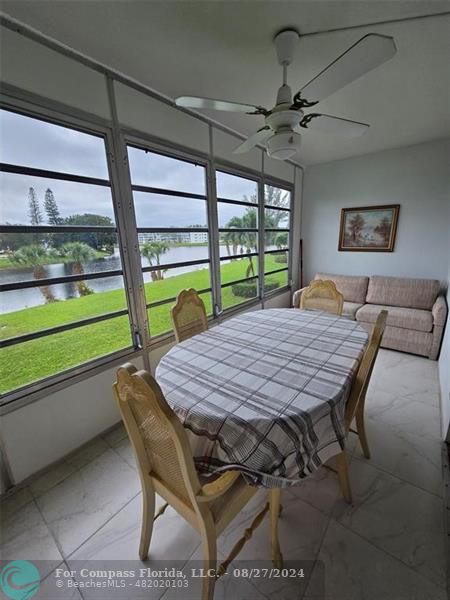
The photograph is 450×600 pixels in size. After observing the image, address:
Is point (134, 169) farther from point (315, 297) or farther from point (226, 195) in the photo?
point (315, 297)

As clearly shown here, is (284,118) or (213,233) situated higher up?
(284,118)

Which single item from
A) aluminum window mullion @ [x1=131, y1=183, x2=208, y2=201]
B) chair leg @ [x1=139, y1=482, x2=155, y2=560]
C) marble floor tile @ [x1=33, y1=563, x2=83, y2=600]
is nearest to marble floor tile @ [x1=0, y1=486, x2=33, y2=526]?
marble floor tile @ [x1=33, y1=563, x2=83, y2=600]

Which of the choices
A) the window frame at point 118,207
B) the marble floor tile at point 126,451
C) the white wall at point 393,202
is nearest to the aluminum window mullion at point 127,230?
Result: the window frame at point 118,207

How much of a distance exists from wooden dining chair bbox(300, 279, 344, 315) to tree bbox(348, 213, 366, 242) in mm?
2053

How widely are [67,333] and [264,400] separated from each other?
1.45 m

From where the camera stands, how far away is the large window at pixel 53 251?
142 centimetres

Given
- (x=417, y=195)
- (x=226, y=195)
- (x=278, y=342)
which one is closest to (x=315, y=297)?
(x=278, y=342)

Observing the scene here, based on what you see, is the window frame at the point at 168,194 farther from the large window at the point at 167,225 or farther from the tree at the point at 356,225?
→ the tree at the point at 356,225

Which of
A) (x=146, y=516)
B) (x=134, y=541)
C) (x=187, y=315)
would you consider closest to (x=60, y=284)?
(x=187, y=315)

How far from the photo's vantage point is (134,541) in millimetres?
1210

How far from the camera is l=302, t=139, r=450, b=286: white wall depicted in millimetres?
3207

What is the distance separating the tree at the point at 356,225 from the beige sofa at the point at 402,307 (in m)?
0.67

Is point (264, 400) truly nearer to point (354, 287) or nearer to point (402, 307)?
point (402, 307)

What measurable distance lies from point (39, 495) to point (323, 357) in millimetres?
1864
